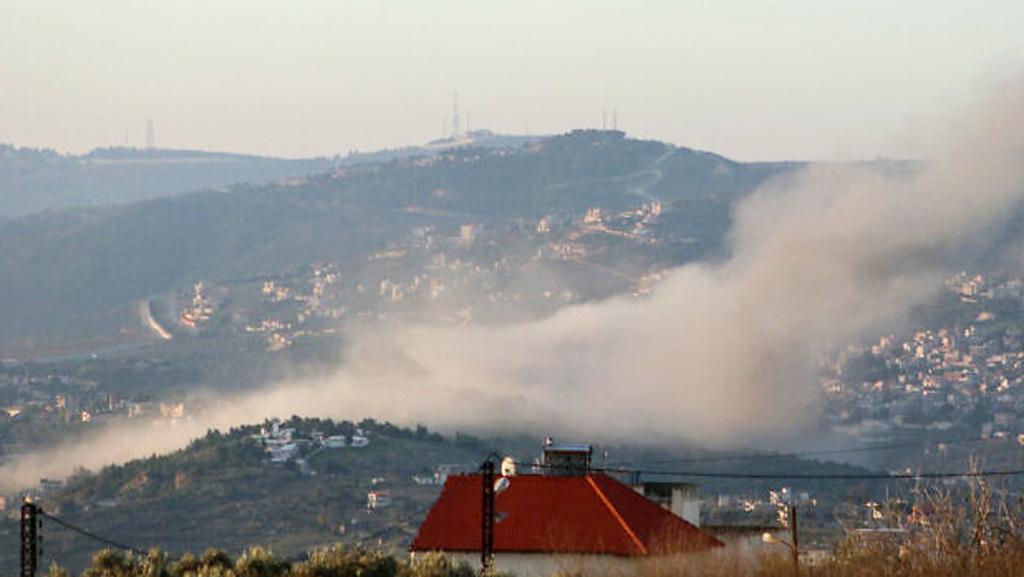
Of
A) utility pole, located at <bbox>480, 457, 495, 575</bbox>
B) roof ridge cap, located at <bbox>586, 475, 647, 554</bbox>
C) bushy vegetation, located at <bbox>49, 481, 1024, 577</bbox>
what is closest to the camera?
bushy vegetation, located at <bbox>49, 481, 1024, 577</bbox>

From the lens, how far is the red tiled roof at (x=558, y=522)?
84938mm

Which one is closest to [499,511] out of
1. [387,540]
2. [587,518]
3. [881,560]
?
[587,518]

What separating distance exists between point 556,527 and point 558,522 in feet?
1.90

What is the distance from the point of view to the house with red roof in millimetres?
83688

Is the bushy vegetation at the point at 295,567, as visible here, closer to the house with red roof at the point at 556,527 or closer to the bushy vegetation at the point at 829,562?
the bushy vegetation at the point at 829,562

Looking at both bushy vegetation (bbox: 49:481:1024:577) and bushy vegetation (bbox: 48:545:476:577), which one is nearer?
bushy vegetation (bbox: 49:481:1024:577)

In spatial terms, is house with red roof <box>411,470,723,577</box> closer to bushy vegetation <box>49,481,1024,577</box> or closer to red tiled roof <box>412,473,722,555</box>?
red tiled roof <box>412,473,722,555</box>

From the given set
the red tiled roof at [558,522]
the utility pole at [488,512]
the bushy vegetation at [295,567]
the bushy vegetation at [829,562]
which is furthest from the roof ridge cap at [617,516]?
the bushy vegetation at [295,567]

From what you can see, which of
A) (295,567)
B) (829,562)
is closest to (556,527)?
(295,567)

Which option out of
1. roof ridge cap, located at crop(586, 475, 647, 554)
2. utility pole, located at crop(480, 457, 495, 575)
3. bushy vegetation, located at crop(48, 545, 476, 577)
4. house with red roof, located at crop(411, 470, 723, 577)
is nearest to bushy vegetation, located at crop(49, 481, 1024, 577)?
bushy vegetation, located at crop(48, 545, 476, 577)

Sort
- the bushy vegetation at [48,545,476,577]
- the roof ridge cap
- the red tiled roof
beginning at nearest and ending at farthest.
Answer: the bushy vegetation at [48,545,476,577]
the roof ridge cap
the red tiled roof

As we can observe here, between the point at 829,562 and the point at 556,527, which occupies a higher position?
the point at 829,562

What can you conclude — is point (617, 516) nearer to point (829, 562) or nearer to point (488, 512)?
point (829, 562)

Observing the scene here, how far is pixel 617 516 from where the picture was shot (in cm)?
8762
